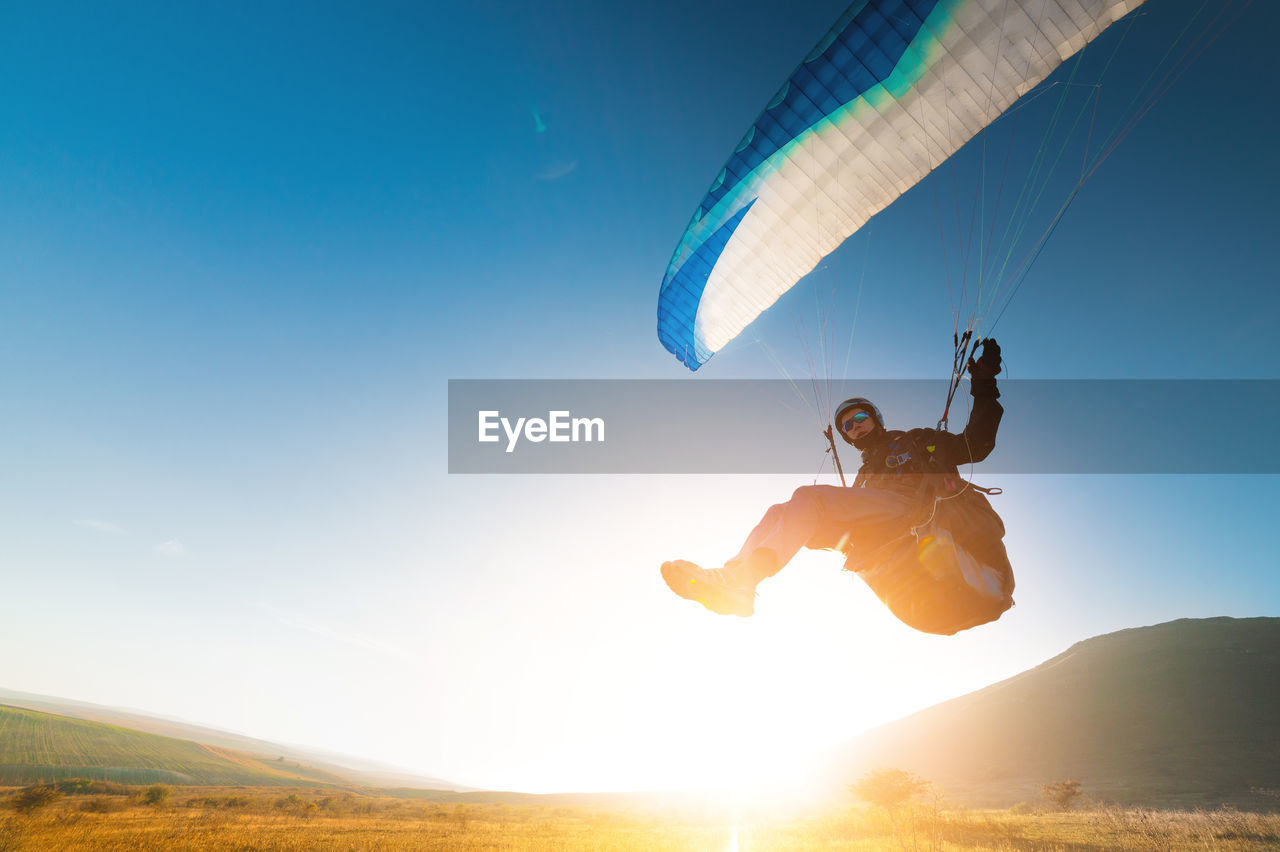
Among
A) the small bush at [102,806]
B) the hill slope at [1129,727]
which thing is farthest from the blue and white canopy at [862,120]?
the hill slope at [1129,727]

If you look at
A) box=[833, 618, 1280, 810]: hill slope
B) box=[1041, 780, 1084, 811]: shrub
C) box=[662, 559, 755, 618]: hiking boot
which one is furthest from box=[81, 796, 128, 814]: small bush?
box=[833, 618, 1280, 810]: hill slope

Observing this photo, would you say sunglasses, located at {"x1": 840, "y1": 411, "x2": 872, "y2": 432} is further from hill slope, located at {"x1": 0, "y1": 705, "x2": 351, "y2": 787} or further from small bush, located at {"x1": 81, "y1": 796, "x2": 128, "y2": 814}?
hill slope, located at {"x1": 0, "y1": 705, "x2": 351, "y2": 787}

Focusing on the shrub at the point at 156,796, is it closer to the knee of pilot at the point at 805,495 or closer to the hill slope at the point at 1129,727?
the knee of pilot at the point at 805,495

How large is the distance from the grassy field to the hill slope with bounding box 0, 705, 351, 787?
4778cm

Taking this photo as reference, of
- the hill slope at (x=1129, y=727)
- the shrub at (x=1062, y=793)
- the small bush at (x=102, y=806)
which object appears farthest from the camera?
the hill slope at (x=1129, y=727)

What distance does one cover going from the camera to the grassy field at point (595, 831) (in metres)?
18.7

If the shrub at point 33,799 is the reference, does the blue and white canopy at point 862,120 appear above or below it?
above

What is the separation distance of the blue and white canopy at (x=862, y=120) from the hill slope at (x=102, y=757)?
82258mm

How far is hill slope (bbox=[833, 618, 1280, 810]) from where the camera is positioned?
132 feet

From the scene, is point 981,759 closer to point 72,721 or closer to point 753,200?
point 753,200

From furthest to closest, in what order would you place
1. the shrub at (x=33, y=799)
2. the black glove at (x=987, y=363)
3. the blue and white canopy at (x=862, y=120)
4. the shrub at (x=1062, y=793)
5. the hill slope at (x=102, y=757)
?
1. the hill slope at (x=102, y=757)
2. the shrub at (x=1062, y=793)
3. the shrub at (x=33, y=799)
4. the blue and white canopy at (x=862, y=120)
5. the black glove at (x=987, y=363)

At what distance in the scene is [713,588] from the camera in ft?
10.3

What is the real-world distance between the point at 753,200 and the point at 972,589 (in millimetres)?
5689

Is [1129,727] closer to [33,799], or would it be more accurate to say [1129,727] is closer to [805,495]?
[805,495]
